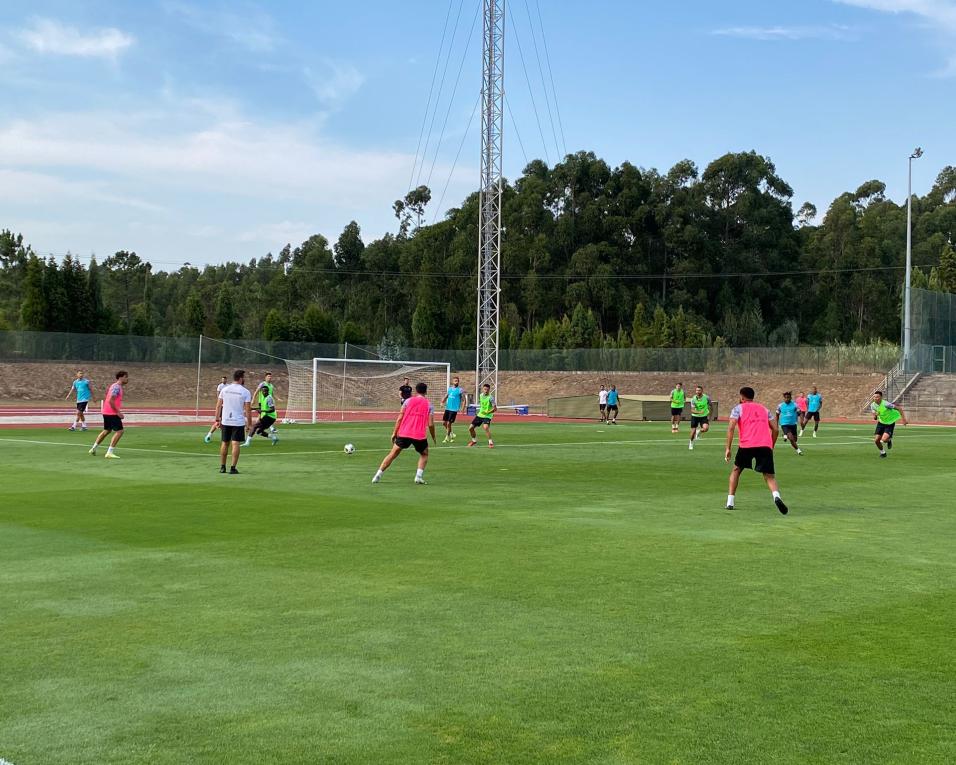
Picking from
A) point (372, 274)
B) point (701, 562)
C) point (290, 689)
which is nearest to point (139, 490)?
point (701, 562)

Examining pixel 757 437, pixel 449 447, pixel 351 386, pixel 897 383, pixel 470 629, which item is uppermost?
pixel 897 383

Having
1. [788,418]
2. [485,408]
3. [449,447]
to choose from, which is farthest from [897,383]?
[449,447]

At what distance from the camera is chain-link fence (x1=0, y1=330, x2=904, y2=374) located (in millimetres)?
62344

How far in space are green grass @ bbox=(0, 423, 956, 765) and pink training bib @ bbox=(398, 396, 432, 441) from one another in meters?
1.63

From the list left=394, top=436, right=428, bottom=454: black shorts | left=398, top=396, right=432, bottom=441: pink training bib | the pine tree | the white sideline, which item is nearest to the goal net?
the pine tree

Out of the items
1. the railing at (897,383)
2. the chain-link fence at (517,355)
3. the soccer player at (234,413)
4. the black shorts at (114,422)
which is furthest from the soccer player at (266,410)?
the railing at (897,383)

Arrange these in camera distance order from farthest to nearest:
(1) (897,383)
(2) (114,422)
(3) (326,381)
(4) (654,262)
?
1. (4) (654,262)
2. (1) (897,383)
3. (3) (326,381)
4. (2) (114,422)

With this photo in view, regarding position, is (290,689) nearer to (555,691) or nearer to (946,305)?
(555,691)

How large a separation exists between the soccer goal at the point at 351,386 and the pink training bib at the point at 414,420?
2929 cm

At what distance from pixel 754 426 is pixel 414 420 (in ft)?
18.9

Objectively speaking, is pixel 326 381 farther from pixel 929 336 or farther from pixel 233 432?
pixel 929 336

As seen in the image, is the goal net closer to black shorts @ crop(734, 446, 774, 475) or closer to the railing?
the railing

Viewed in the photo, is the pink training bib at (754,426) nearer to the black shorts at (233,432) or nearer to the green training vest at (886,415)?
the black shorts at (233,432)

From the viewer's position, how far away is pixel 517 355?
250ft
